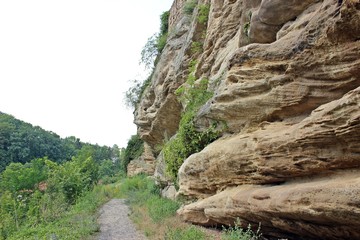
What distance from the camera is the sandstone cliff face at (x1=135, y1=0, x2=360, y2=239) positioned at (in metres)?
4.57

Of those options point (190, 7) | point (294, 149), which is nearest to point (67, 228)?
point (294, 149)

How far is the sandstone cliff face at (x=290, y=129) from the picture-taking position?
4.57 m

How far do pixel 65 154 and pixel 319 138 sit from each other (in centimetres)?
7675

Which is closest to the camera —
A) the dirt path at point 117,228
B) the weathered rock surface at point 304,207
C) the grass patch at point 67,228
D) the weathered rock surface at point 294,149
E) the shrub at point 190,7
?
the weathered rock surface at point 304,207

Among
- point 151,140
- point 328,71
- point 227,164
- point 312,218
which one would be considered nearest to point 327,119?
point 328,71

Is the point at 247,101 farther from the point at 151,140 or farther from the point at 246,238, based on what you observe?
the point at 151,140

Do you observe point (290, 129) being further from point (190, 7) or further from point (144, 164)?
point (144, 164)

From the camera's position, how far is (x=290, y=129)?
559 centimetres

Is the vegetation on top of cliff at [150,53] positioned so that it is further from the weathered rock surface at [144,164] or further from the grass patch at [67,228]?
the grass patch at [67,228]

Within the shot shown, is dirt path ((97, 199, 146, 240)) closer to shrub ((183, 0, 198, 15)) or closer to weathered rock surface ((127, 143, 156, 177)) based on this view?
shrub ((183, 0, 198, 15))

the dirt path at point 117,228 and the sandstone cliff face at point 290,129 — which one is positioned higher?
the sandstone cliff face at point 290,129

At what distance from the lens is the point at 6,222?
39.7 feet

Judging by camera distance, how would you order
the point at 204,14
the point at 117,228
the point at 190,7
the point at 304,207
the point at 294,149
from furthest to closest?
1. the point at 190,7
2. the point at 204,14
3. the point at 117,228
4. the point at 294,149
5. the point at 304,207

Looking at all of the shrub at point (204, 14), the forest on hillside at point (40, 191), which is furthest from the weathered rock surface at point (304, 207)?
the shrub at point (204, 14)
